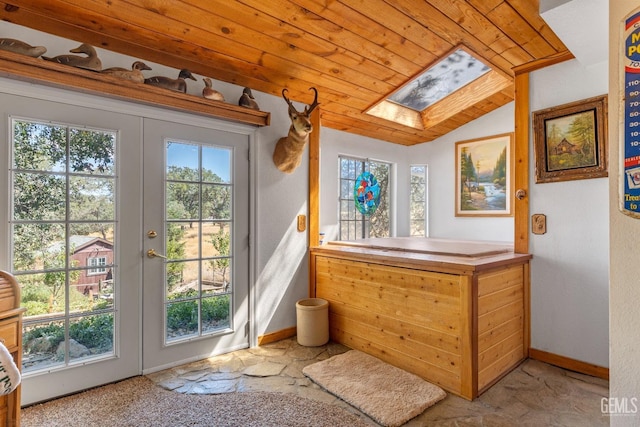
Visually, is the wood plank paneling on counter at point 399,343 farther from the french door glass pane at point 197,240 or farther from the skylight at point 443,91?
the skylight at point 443,91

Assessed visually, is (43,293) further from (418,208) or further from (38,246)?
(418,208)

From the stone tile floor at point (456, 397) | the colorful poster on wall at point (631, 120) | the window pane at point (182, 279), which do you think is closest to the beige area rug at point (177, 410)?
the stone tile floor at point (456, 397)

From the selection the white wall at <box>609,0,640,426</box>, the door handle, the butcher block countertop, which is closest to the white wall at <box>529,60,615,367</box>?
the butcher block countertop

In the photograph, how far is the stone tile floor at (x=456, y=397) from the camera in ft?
6.25

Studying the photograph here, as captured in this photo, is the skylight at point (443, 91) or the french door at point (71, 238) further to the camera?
the skylight at point (443, 91)

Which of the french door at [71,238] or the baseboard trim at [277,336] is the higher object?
the french door at [71,238]

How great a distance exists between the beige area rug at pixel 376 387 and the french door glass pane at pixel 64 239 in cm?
153

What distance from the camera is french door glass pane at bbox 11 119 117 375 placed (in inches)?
78.4

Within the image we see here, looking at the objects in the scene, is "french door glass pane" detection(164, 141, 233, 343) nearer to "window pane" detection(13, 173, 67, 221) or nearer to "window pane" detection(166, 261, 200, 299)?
"window pane" detection(166, 261, 200, 299)

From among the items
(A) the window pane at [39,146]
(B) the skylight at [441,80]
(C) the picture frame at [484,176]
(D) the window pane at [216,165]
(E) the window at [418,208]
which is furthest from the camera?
(E) the window at [418,208]

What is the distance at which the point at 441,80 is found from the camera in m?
3.42

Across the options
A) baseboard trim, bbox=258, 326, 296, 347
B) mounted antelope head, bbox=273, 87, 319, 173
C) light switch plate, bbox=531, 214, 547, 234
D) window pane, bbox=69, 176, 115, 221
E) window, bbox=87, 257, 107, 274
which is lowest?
baseboard trim, bbox=258, 326, 296, 347

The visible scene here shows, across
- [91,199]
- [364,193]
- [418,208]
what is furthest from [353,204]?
[91,199]

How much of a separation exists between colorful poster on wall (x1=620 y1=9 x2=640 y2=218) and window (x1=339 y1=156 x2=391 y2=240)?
3.00 metres
